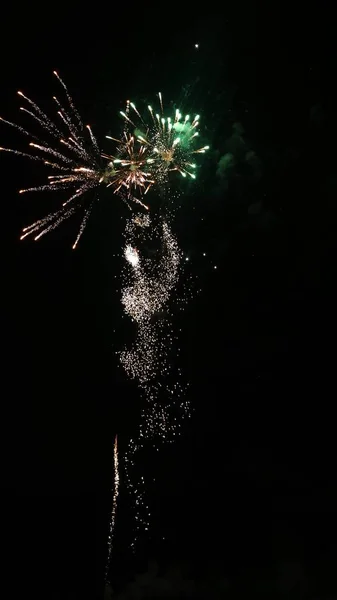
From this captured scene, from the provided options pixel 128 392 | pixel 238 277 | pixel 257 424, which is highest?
pixel 238 277

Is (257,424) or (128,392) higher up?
(128,392)

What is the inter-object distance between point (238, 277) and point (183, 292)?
1572 mm

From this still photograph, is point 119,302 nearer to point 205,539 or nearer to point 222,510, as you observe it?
point 222,510

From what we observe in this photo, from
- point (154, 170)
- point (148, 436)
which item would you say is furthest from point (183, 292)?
point (148, 436)

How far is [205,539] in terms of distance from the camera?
12344 mm

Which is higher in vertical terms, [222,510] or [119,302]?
[119,302]

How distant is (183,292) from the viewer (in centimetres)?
1067

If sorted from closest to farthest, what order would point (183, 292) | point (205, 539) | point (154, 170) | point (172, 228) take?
point (154, 170) → point (172, 228) → point (183, 292) → point (205, 539)

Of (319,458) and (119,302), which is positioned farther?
(119,302)

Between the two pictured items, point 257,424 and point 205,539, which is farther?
point 205,539

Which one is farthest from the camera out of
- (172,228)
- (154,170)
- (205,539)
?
(205,539)

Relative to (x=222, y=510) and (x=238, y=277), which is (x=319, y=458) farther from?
(x=238, y=277)

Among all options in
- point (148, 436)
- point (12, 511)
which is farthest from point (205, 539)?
point (12, 511)

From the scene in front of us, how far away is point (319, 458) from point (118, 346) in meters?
6.61
